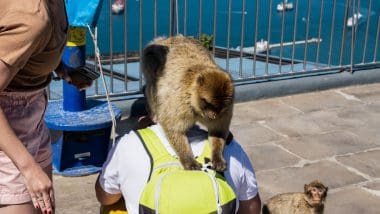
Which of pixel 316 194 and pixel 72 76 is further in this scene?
pixel 316 194

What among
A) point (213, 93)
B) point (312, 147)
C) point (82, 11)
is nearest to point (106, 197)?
point (213, 93)

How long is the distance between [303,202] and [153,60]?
1.38 meters

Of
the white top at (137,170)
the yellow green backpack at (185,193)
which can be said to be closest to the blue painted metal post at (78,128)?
the white top at (137,170)

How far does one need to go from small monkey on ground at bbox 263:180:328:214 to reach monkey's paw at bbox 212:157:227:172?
114 cm

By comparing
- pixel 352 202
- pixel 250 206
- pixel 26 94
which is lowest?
pixel 352 202

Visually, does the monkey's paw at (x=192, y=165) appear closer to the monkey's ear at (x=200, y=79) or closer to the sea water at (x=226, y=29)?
the monkey's ear at (x=200, y=79)

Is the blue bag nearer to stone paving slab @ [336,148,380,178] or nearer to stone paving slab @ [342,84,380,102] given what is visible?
stone paving slab @ [336,148,380,178]

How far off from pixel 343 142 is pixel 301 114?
81 cm

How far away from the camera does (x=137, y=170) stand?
238 centimetres

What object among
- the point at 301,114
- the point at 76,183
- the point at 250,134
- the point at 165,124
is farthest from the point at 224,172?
the point at 301,114

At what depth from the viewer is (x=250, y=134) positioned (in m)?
5.71

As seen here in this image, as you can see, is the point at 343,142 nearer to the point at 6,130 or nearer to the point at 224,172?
the point at 224,172

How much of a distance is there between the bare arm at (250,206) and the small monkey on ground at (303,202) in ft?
2.81

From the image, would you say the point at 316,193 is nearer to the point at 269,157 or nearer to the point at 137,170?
the point at 137,170
